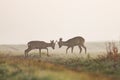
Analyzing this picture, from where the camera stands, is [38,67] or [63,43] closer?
[38,67]

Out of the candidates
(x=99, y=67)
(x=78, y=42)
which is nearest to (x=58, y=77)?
(x=99, y=67)

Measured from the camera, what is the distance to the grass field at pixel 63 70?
1603 cm

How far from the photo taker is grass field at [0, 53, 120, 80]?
631 inches

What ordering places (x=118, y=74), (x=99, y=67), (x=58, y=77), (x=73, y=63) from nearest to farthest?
(x=58, y=77), (x=118, y=74), (x=99, y=67), (x=73, y=63)

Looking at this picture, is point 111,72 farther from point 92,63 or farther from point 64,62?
point 64,62

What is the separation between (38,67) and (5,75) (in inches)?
74.4

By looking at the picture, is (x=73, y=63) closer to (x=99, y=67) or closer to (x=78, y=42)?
(x=99, y=67)

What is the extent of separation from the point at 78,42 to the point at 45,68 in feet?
40.3

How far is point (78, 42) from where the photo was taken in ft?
101

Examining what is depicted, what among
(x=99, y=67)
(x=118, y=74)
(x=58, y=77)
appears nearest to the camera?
(x=58, y=77)

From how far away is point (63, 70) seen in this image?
1820cm

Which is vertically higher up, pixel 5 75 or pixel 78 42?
pixel 78 42

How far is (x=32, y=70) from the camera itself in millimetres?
17641

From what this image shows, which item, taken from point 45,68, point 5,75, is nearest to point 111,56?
point 45,68
